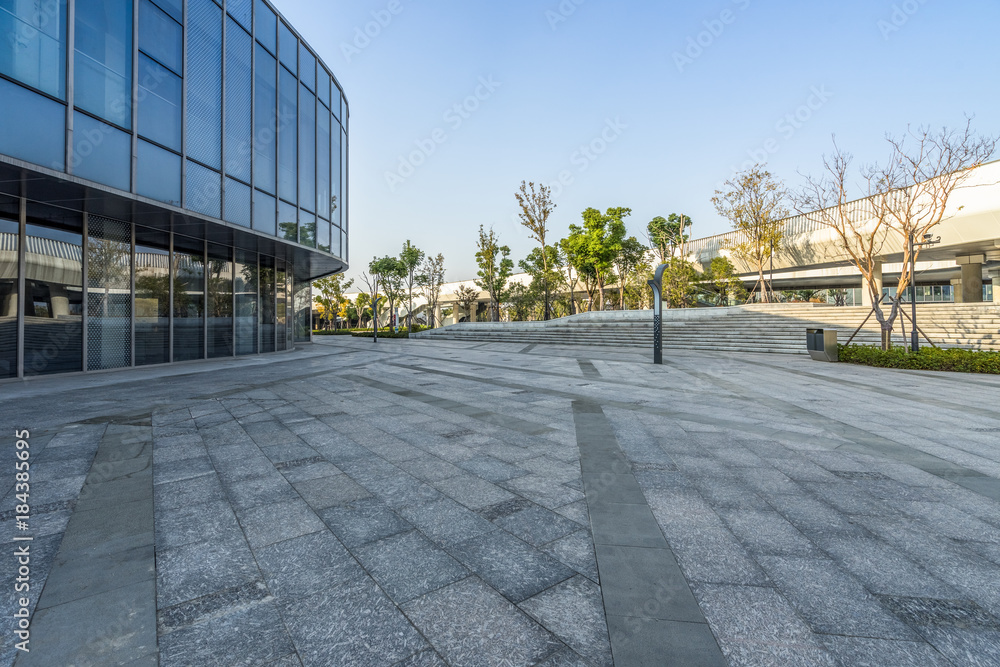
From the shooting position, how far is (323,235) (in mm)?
19000

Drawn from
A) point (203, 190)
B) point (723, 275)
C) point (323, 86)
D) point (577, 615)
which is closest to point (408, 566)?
point (577, 615)

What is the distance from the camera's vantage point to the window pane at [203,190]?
12.6 metres

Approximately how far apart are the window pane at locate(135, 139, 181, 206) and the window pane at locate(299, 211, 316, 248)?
5.28 meters

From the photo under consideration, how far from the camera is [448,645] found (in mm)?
2053

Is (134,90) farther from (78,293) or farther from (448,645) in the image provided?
(448,645)

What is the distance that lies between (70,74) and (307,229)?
8.37 m

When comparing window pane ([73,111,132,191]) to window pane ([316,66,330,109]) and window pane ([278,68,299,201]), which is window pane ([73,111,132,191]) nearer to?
window pane ([278,68,299,201])

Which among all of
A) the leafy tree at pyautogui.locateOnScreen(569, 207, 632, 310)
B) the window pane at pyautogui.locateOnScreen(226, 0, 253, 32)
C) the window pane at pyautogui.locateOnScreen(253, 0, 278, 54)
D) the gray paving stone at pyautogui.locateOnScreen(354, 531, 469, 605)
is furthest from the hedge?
the leafy tree at pyautogui.locateOnScreen(569, 207, 632, 310)

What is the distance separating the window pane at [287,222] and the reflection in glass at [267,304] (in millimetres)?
2907

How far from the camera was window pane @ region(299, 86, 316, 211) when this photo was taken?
17688mm

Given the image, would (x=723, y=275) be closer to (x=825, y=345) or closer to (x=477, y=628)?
(x=825, y=345)

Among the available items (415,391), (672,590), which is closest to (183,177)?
(415,391)

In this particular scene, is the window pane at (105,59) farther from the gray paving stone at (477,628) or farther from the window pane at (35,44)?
the gray paving stone at (477,628)

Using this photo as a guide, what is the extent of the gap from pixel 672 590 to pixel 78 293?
609 inches
